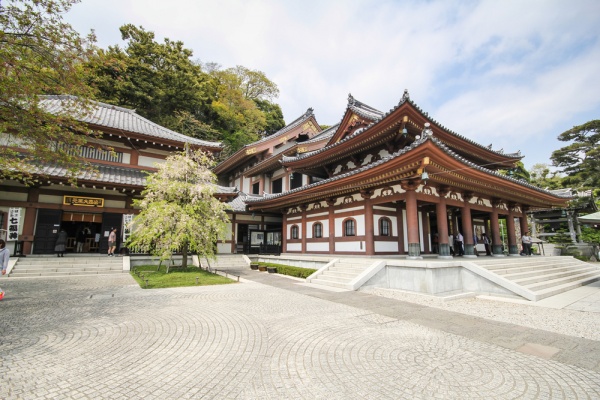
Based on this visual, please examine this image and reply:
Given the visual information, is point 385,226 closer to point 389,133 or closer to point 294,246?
point 389,133

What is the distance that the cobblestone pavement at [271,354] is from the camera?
3.13 m

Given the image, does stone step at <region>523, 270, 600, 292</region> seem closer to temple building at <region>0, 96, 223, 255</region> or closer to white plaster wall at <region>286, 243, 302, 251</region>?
white plaster wall at <region>286, 243, 302, 251</region>

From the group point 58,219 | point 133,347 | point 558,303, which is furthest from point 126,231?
point 558,303

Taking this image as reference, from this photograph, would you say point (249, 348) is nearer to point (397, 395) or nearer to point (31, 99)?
point (397, 395)

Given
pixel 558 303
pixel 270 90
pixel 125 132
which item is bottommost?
pixel 558 303

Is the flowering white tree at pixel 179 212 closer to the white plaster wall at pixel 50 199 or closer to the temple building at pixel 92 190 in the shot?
the temple building at pixel 92 190

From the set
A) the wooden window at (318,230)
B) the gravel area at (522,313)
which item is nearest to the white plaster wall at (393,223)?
the wooden window at (318,230)

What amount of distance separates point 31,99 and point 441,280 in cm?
1254

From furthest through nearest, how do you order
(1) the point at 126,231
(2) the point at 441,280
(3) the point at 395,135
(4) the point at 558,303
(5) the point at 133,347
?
(1) the point at 126,231
(3) the point at 395,135
(2) the point at 441,280
(4) the point at 558,303
(5) the point at 133,347

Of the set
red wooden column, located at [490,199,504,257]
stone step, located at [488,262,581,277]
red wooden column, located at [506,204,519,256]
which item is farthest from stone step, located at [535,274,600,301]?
red wooden column, located at [506,204,519,256]

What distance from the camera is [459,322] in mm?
6070

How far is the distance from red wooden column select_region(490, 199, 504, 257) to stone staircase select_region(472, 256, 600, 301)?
1705mm

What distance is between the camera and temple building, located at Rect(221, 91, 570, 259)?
10.8m

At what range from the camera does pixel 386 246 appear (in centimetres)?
1339
